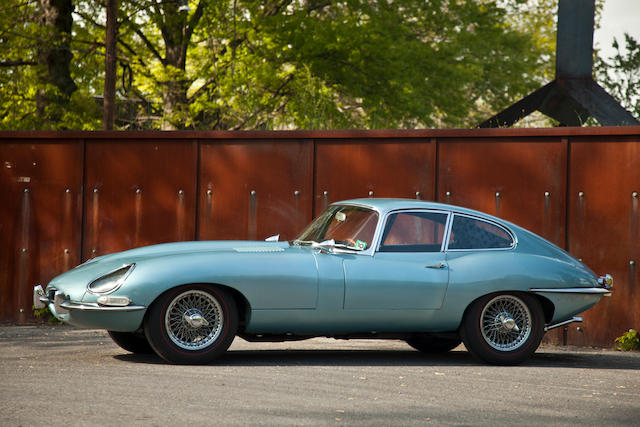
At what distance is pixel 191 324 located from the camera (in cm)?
729

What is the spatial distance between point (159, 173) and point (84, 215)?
3.61 ft

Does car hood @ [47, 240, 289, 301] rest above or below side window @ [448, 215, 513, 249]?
below

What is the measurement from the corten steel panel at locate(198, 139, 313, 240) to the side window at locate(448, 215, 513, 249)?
304 cm

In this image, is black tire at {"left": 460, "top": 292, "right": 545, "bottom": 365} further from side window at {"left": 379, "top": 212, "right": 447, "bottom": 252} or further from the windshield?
the windshield

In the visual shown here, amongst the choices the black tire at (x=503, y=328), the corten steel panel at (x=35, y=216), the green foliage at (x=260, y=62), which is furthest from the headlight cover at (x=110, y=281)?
the green foliage at (x=260, y=62)

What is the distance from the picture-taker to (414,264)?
786 cm

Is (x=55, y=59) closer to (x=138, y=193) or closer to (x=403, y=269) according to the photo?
(x=138, y=193)

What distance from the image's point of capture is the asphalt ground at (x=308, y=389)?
212 inches

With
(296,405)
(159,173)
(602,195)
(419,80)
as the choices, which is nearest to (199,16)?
(419,80)

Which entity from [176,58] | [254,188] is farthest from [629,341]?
[176,58]

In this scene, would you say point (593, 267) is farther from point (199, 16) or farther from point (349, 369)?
point (199, 16)

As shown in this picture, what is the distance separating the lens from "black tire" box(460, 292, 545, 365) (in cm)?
791

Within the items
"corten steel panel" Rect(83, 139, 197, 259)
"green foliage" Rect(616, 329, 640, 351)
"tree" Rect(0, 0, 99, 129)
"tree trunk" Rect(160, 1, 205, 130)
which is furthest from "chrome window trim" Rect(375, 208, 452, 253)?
"tree trunk" Rect(160, 1, 205, 130)

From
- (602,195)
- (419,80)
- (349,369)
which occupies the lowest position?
(349,369)
